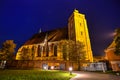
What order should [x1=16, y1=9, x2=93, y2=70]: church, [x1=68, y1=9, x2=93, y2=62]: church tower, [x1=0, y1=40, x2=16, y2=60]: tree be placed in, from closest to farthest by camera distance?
[x1=0, y1=40, x2=16, y2=60]: tree → [x1=16, y1=9, x2=93, y2=70]: church → [x1=68, y1=9, x2=93, y2=62]: church tower

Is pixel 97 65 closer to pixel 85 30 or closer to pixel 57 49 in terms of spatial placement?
pixel 57 49

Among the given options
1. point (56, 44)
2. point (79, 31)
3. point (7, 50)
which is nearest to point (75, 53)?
point (56, 44)

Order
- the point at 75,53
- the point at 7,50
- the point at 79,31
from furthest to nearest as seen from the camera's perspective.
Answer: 1. the point at 79,31
2. the point at 7,50
3. the point at 75,53

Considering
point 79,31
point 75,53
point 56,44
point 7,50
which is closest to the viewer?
point 75,53

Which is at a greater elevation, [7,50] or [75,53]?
[7,50]

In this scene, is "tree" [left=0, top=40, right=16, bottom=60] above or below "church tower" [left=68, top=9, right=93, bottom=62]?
below

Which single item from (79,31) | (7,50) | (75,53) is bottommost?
(75,53)

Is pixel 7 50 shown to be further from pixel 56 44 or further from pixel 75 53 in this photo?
pixel 75 53

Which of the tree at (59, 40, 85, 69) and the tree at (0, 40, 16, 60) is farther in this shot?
the tree at (0, 40, 16, 60)

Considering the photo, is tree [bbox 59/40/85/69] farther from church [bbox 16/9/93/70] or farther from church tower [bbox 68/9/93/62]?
church tower [bbox 68/9/93/62]

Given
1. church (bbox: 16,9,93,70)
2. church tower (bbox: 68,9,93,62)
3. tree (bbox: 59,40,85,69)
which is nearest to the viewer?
tree (bbox: 59,40,85,69)

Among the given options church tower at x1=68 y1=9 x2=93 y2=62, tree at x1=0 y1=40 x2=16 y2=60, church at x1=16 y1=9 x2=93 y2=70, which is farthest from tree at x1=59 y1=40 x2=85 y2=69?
tree at x1=0 y1=40 x2=16 y2=60

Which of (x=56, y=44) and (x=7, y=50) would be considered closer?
(x=7, y=50)

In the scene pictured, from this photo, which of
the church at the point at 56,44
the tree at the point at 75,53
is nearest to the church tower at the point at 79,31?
the church at the point at 56,44
